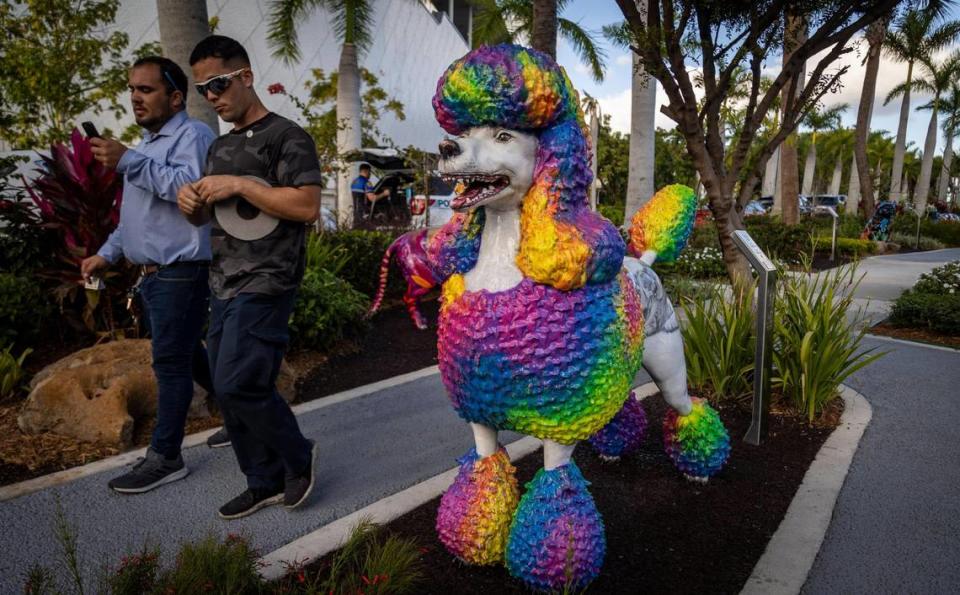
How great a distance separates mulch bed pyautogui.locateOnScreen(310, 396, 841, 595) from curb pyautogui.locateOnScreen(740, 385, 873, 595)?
5 cm

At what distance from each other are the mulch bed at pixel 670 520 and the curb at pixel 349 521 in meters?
0.06

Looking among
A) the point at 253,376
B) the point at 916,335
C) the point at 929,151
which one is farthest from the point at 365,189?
the point at 929,151

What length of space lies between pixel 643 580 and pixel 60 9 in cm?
988

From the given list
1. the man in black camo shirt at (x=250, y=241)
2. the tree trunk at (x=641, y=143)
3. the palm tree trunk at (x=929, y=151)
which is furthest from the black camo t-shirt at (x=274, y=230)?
the palm tree trunk at (x=929, y=151)

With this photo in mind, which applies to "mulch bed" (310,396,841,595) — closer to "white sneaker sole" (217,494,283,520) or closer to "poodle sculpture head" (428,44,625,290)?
"white sneaker sole" (217,494,283,520)

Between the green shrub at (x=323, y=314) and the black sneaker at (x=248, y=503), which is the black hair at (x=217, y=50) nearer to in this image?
the black sneaker at (x=248, y=503)

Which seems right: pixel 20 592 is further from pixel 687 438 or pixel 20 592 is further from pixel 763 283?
pixel 763 283

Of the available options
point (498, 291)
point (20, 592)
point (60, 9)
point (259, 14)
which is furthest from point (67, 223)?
point (259, 14)

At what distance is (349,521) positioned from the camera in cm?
269

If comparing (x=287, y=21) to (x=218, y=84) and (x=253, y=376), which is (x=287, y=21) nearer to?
(x=218, y=84)

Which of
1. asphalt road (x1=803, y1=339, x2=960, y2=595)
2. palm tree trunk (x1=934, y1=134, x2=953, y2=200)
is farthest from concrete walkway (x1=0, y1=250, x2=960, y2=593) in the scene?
palm tree trunk (x1=934, y1=134, x2=953, y2=200)

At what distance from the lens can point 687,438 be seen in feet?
9.91

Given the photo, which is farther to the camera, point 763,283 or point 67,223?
point 67,223

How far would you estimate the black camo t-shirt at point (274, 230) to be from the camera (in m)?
2.50
